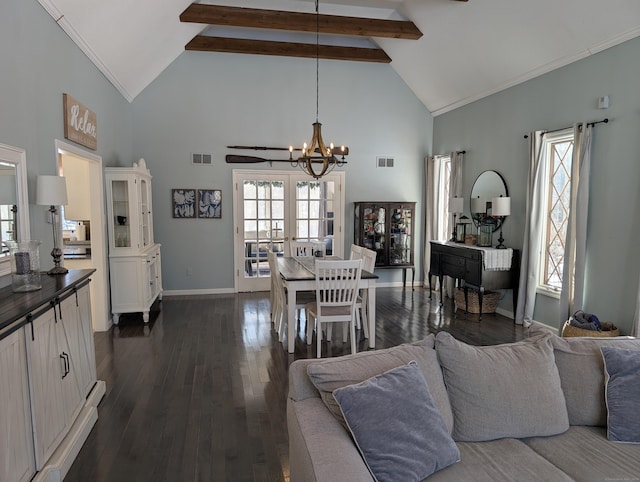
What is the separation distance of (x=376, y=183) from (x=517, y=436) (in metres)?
5.83

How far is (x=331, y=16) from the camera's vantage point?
18.5ft

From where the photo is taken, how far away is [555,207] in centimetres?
492

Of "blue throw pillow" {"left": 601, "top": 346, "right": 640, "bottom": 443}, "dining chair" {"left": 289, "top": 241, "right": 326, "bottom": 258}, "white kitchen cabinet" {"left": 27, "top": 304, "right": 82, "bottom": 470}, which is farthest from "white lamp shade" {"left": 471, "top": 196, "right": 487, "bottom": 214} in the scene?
"white kitchen cabinet" {"left": 27, "top": 304, "right": 82, "bottom": 470}

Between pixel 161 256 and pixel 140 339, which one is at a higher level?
pixel 161 256

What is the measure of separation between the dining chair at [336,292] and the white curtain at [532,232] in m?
2.32

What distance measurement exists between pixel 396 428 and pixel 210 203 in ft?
18.9

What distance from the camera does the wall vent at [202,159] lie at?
6637mm

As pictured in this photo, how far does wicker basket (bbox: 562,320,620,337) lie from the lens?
150 inches

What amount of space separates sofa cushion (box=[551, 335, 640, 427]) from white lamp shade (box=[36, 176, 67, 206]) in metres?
3.24

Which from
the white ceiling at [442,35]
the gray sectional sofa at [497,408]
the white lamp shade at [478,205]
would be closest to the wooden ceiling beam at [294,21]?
the white ceiling at [442,35]

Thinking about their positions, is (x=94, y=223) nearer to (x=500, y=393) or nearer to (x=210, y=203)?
(x=210, y=203)

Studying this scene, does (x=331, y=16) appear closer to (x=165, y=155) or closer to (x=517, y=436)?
(x=165, y=155)

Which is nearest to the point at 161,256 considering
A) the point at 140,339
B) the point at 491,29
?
the point at 140,339


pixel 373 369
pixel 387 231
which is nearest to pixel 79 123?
pixel 373 369
